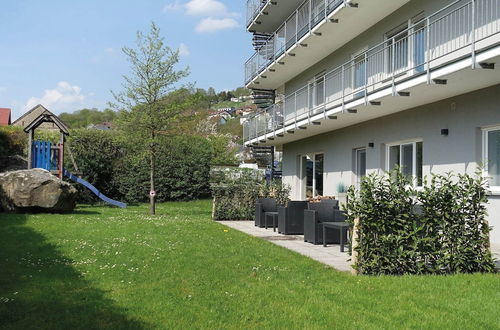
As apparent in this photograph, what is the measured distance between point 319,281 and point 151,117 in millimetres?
12493

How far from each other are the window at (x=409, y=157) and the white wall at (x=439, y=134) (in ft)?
0.80

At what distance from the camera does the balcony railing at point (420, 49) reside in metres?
9.99

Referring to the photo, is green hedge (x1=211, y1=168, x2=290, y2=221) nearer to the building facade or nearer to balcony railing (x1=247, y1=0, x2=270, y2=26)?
the building facade

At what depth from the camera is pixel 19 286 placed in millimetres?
5875

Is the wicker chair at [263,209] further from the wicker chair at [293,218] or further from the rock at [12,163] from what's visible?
the rock at [12,163]

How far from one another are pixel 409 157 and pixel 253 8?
51.2ft

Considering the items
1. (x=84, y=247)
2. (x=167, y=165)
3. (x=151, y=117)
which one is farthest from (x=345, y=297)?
(x=167, y=165)

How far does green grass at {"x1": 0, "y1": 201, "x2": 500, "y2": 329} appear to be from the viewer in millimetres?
4699

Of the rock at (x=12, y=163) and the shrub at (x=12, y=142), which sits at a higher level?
the shrub at (x=12, y=142)

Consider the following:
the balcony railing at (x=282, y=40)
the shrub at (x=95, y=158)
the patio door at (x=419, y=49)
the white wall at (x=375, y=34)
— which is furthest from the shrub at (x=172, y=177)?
the patio door at (x=419, y=49)

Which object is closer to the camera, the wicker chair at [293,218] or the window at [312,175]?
the wicker chair at [293,218]

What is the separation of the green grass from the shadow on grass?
1 cm

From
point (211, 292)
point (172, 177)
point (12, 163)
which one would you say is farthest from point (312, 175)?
point (211, 292)

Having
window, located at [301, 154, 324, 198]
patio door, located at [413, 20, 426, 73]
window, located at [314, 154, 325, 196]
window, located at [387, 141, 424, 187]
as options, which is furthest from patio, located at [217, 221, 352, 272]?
window, located at [301, 154, 324, 198]
